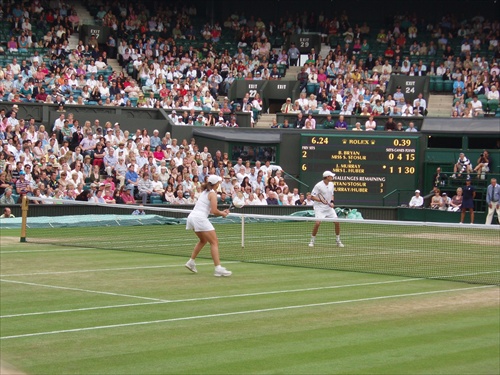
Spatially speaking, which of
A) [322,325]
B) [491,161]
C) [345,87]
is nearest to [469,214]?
[491,161]

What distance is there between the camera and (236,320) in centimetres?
1205

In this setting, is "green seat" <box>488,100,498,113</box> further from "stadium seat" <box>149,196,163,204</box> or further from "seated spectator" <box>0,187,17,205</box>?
"seated spectator" <box>0,187,17,205</box>

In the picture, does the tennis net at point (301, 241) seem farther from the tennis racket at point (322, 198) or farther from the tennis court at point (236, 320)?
the tennis court at point (236, 320)

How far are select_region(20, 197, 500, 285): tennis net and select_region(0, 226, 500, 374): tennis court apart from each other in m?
0.86

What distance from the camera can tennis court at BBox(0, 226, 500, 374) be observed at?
962 centimetres

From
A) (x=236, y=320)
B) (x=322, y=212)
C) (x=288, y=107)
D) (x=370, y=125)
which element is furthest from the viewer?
(x=288, y=107)

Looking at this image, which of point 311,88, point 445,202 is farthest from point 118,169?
point 311,88

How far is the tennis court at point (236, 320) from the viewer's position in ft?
31.6

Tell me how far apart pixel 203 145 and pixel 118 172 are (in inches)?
231

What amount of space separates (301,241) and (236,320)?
39.5 ft

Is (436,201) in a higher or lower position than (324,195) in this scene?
lower

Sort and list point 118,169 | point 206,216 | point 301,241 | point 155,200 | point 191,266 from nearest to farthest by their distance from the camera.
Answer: point 206,216
point 191,266
point 301,241
point 155,200
point 118,169

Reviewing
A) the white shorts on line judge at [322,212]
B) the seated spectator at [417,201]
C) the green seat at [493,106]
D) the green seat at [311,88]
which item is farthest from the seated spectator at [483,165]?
the white shorts on line judge at [322,212]

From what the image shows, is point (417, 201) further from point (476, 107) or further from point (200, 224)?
point (200, 224)
